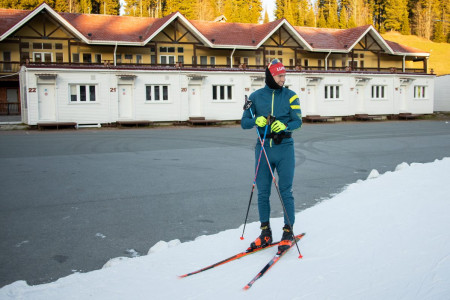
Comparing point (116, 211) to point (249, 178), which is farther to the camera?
point (249, 178)

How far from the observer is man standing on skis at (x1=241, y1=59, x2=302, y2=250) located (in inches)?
191

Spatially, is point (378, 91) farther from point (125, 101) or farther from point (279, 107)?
point (279, 107)

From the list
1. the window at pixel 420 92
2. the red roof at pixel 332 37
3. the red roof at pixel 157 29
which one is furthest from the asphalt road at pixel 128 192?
the window at pixel 420 92

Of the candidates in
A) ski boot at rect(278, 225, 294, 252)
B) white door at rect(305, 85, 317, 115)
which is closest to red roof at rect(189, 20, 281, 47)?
white door at rect(305, 85, 317, 115)

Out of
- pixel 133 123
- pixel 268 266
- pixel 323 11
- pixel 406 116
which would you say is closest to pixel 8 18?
pixel 133 123

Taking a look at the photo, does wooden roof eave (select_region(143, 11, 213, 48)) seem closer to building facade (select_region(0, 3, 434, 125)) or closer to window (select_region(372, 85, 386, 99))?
building facade (select_region(0, 3, 434, 125))

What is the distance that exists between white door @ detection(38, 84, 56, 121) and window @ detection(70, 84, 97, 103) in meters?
1.29

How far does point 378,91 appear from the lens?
1569 inches

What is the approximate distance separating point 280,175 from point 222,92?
2943 centimetres

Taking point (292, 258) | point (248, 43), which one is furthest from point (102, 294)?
point (248, 43)

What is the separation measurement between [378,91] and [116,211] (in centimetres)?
3717

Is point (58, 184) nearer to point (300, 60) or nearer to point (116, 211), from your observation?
point (116, 211)

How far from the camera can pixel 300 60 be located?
40.3 meters

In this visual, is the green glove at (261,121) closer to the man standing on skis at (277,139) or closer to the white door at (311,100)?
the man standing on skis at (277,139)
